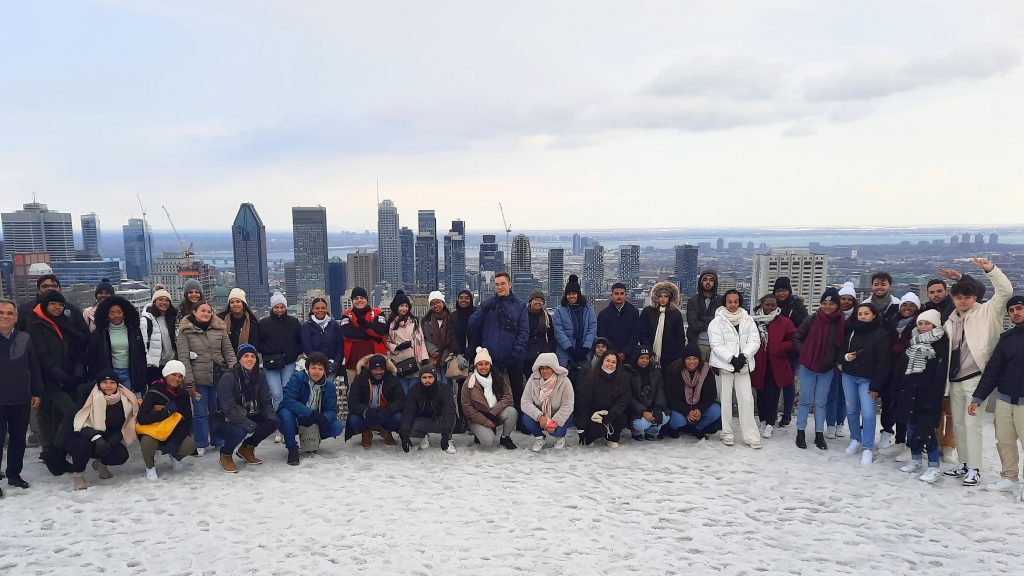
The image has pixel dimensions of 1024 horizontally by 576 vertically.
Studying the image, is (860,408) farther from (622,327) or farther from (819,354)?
(622,327)

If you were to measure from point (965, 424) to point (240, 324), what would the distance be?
8.62 meters

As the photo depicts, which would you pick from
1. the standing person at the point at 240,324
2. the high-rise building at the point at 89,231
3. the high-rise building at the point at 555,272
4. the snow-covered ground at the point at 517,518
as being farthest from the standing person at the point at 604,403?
the high-rise building at the point at 89,231

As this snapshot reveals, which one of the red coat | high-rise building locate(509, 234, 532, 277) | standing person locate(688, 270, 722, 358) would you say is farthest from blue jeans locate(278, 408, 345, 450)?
high-rise building locate(509, 234, 532, 277)

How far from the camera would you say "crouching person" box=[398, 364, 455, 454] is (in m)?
6.99

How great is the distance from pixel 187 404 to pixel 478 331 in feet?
11.7

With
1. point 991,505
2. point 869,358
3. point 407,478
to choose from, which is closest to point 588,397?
point 407,478

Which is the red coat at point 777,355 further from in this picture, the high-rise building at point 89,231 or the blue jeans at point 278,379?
the high-rise building at point 89,231

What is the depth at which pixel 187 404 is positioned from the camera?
6402 mm

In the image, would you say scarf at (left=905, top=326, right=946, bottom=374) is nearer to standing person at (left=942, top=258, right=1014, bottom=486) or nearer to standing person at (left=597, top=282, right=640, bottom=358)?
standing person at (left=942, top=258, right=1014, bottom=486)

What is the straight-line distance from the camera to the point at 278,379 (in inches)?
294

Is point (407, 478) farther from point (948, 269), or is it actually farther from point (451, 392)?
point (948, 269)

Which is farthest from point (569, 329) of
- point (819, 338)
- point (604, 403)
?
point (819, 338)

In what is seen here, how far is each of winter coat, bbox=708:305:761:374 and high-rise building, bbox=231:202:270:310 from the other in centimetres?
14735

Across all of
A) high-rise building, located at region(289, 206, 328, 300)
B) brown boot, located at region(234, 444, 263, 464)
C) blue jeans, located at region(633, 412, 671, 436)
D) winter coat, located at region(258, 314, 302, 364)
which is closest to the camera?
brown boot, located at region(234, 444, 263, 464)
